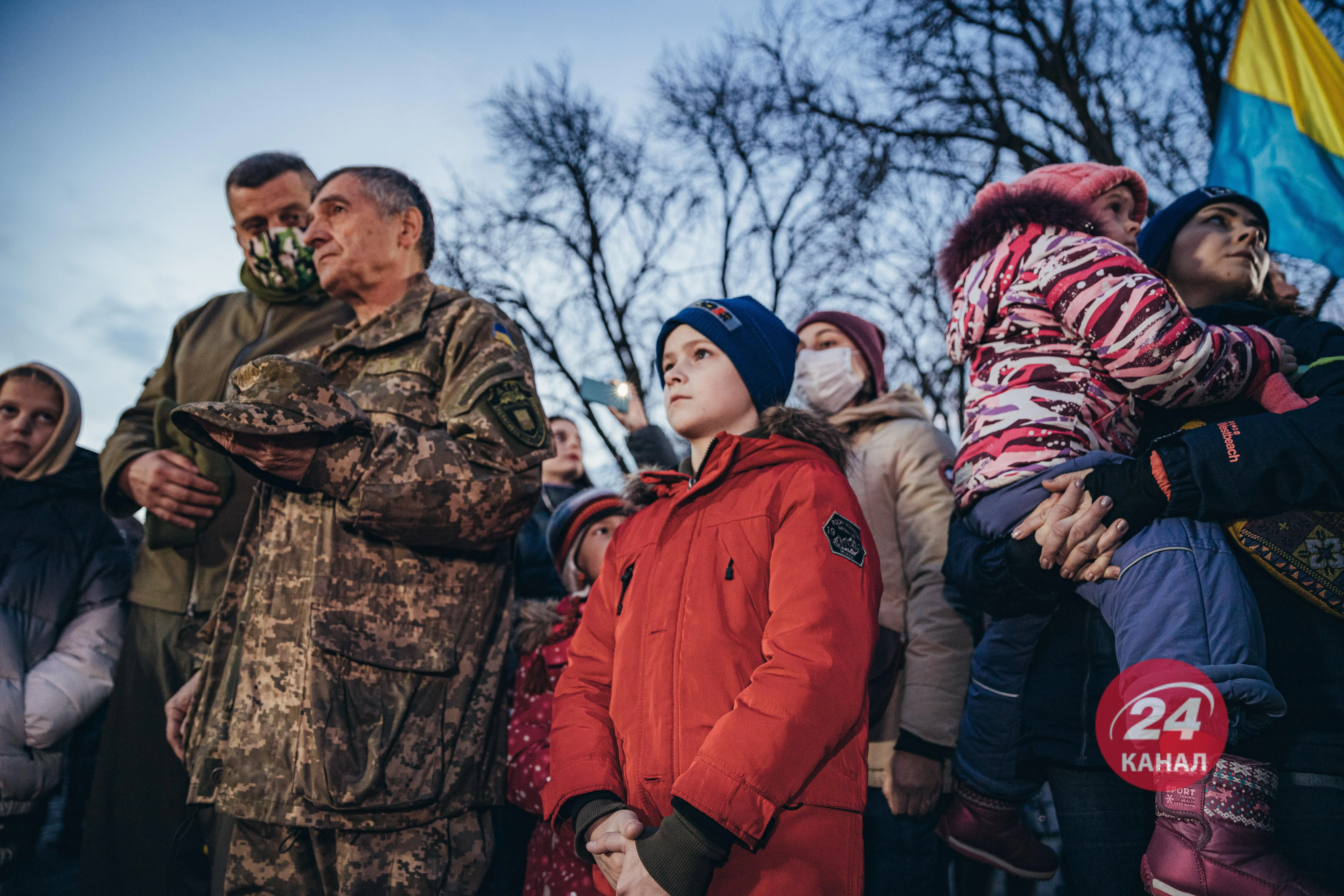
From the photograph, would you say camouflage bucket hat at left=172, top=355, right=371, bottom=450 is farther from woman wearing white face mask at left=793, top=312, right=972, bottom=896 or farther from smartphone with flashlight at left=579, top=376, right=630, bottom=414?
smartphone with flashlight at left=579, top=376, right=630, bottom=414

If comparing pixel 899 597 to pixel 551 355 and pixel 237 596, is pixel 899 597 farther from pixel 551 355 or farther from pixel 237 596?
pixel 551 355

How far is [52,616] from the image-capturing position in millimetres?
3312

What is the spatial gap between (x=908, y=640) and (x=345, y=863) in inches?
67.2

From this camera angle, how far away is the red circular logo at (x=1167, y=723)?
1.43 meters

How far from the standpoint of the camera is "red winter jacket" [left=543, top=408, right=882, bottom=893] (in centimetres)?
146

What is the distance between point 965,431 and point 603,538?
1.92 m

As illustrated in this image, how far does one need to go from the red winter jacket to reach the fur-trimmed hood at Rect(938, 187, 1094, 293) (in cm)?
70

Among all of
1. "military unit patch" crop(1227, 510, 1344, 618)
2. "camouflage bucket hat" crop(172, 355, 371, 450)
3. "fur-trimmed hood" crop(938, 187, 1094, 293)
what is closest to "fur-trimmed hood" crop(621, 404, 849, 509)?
"fur-trimmed hood" crop(938, 187, 1094, 293)

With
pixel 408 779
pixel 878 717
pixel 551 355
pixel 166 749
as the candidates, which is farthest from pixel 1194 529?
pixel 551 355

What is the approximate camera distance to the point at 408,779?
194cm

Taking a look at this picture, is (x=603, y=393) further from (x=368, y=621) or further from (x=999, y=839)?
(x=999, y=839)

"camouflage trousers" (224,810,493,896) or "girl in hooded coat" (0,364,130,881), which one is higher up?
"girl in hooded coat" (0,364,130,881)

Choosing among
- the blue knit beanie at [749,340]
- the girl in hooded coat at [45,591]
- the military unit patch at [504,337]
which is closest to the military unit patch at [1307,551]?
the blue knit beanie at [749,340]

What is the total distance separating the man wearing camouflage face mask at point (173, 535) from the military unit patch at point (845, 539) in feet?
6.83
